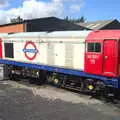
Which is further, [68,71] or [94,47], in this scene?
[68,71]

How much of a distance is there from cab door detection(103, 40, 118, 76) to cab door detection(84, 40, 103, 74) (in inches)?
10.7

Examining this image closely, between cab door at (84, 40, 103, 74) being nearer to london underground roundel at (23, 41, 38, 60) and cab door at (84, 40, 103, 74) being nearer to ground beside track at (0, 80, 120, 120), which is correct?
ground beside track at (0, 80, 120, 120)

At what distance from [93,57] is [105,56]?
2.32 feet

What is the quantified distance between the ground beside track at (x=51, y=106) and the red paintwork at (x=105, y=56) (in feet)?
4.83

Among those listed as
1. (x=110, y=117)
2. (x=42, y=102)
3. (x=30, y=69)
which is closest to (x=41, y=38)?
(x=30, y=69)

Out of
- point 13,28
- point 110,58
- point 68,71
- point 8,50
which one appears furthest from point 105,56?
point 13,28

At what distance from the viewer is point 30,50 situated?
17359mm

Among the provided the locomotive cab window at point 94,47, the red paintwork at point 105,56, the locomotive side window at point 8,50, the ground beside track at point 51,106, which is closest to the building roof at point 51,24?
the locomotive side window at point 8,50

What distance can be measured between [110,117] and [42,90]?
5.92 meters

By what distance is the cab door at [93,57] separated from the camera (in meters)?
12.7

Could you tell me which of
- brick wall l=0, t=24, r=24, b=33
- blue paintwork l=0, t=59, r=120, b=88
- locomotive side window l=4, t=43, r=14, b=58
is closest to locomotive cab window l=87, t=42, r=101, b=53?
blue paintwork l=0, t=59, r=120, b=88

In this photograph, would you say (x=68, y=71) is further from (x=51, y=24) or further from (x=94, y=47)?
(x=51, y=24)

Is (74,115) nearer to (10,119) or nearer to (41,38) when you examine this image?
(10,119)

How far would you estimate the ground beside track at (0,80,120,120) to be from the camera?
416 inches
